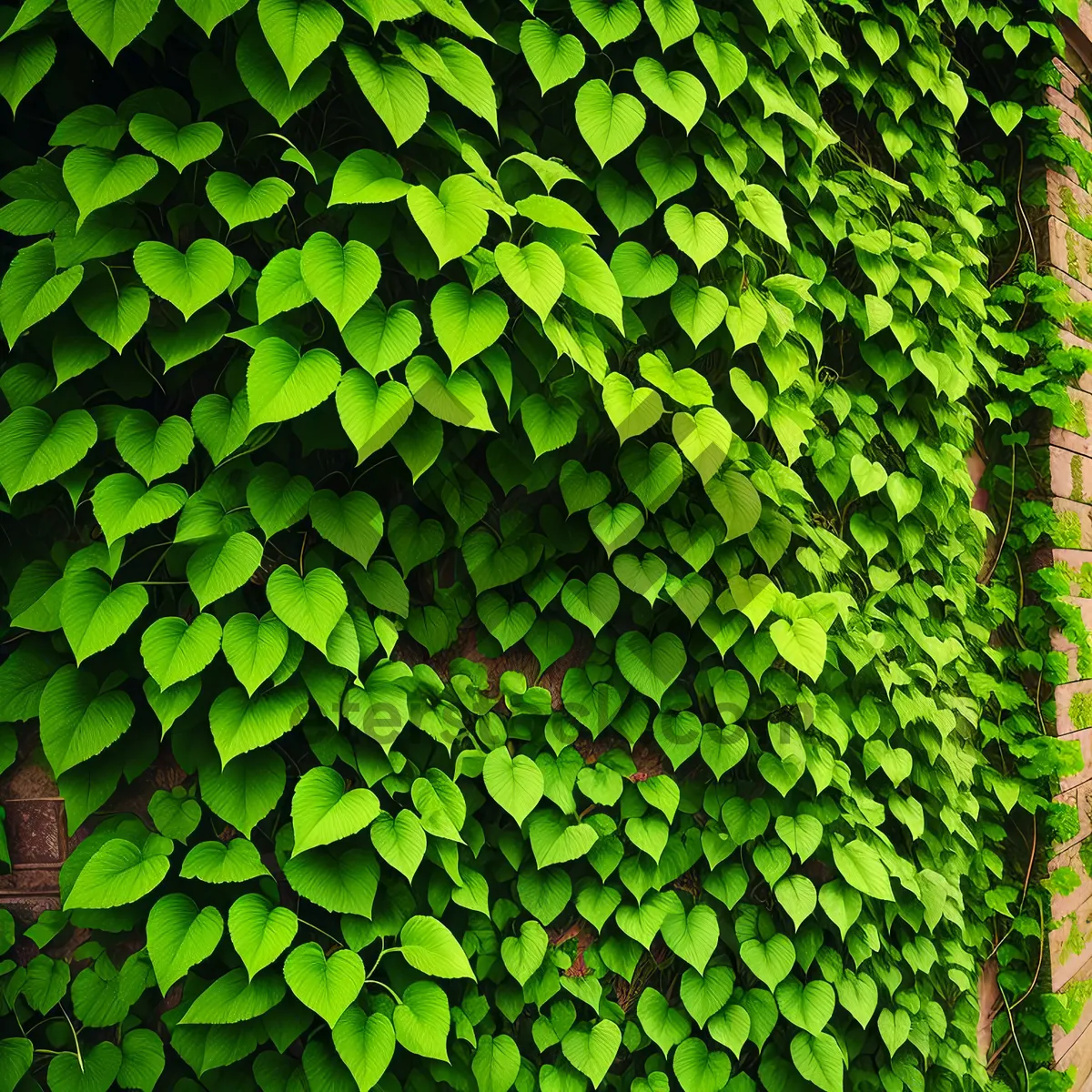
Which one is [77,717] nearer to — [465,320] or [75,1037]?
[75,1037]

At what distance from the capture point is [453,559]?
1.63 m

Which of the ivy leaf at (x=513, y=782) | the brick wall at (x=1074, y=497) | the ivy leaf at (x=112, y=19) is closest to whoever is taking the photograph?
the ivy leaf at (x=112, y=19)

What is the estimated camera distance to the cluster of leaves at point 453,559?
133cm

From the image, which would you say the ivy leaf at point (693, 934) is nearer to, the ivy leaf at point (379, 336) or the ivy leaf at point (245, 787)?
the ivy leaf at point (245, 787)

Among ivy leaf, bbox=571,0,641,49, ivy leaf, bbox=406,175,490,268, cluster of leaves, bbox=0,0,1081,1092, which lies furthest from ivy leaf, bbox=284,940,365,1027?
ivy leaf, bbox=571,0,641,49

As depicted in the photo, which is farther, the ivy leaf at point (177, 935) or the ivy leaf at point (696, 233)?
the ivy leaf at point (696, 233)

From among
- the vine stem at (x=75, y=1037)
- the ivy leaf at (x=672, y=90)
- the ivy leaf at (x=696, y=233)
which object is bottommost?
the vine stem at (x=75, y=1037)

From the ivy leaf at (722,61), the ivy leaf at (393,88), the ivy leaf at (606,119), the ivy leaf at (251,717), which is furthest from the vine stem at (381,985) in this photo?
the ivy leaf at (722,61)

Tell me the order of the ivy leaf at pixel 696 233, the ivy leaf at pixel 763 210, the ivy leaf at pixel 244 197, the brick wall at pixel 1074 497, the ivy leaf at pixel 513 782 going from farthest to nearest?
the brick wall at pixel 1074 497 < the ivy leaf at pixel 763 210 < the ivy leaf at pixel 696 233 < the ivy leaf at pixel 513 782 < the ivy leaf at pixel 244 197

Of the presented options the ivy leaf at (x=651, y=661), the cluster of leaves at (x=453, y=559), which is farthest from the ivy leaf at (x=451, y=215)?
the ivy leaf at (x=651, y=661)

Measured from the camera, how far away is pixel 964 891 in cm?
240

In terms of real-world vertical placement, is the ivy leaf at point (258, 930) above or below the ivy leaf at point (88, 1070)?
above

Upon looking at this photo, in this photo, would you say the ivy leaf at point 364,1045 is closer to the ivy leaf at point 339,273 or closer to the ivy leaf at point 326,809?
the ivy leaf at point 326,809

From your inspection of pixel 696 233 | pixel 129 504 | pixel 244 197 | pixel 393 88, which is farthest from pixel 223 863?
pixel 696 233
